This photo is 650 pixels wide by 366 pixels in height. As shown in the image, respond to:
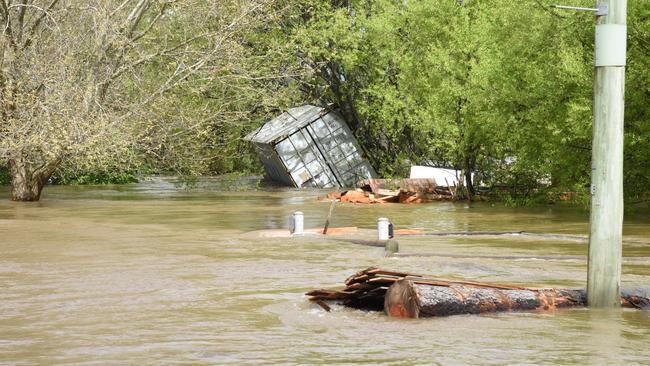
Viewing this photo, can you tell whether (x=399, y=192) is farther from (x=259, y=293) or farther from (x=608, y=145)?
(x=608, y=145)

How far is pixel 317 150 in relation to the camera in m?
48.1

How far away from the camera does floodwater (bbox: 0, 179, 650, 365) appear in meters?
10.7

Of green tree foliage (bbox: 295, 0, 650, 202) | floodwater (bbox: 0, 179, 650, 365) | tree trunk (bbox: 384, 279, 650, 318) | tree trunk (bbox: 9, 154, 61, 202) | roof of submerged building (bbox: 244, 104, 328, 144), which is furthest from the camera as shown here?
roof of submerged building (bbox: 244, 104, 328, 144)

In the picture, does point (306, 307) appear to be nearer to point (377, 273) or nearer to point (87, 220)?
point (377, 273)

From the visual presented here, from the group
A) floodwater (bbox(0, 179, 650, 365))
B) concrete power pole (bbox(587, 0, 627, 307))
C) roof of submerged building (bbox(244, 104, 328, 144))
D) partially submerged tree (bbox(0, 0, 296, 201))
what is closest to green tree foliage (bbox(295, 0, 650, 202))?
roof of submerged building (bbox(244, 104, 328, 144))

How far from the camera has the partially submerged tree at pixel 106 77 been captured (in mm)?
30812

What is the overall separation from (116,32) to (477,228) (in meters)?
12.7

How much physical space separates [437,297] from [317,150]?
3564cm

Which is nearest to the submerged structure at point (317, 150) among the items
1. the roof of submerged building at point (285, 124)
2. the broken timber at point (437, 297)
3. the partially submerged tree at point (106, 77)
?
the roof of submerged building at point (285, 124)

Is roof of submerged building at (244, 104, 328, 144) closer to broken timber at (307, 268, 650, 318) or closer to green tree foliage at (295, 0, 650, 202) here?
green tree foliage at (295, 0, 650, 202)

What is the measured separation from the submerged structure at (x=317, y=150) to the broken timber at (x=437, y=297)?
3408 cm

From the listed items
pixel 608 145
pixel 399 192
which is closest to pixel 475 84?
pixel 399 192

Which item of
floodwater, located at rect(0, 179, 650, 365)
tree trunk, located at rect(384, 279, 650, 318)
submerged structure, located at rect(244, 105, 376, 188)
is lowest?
floodwater, located at rect(0, 179, 650, 365)

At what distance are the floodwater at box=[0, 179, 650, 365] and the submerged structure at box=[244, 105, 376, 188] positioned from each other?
16.8 m
